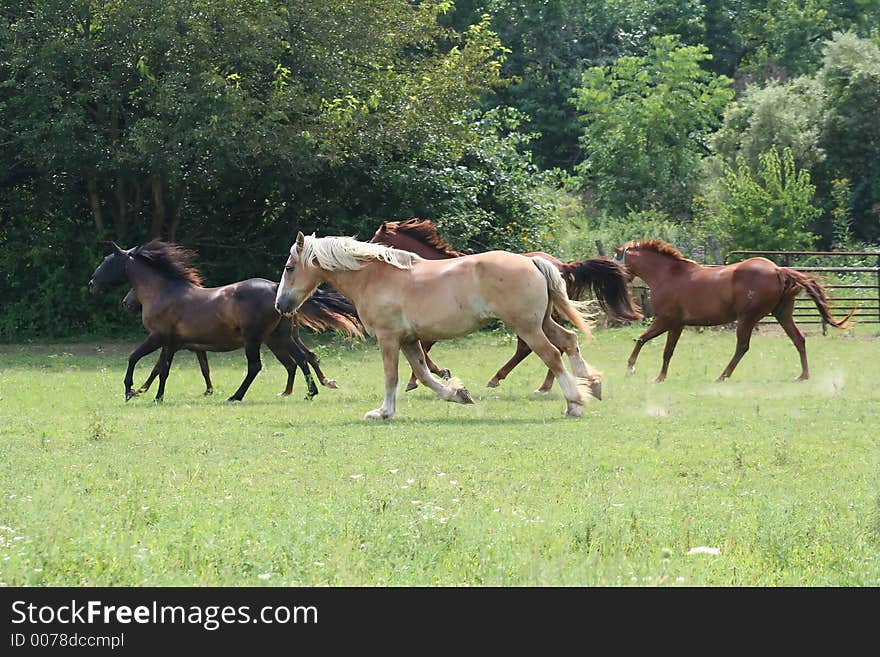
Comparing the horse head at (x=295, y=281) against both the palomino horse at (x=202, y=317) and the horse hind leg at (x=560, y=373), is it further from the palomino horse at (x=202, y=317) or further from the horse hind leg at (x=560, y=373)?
the horse hind leg at (x=560, y=373)

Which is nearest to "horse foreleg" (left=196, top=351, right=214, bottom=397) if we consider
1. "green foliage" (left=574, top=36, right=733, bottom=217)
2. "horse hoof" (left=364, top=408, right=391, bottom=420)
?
"horse hoof" (left=364, top=408, right=391, bottom=420)

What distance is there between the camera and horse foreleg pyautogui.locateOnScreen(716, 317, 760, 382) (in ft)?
55.0

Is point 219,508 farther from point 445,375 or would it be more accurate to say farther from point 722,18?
point 722,18

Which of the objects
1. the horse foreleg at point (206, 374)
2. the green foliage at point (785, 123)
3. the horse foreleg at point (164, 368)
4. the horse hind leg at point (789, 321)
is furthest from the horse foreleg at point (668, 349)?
the green foliage at point (785, 123)

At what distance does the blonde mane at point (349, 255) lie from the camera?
12711 millimetres

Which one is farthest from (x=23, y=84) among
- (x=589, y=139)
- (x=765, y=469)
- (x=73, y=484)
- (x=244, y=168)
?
(x=589, y=139)

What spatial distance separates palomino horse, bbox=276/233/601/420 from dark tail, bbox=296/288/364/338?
201cm

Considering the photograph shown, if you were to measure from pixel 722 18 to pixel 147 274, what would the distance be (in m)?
43.9

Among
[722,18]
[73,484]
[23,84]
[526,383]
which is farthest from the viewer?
[722,18]

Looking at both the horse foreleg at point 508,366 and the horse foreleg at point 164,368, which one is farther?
the horse foreleg at point 508,366

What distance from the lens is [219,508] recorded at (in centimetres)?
752

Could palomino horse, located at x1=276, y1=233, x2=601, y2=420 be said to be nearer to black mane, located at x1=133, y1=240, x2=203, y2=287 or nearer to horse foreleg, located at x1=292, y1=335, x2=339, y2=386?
horse foreleg, located at x1=292, y1=335, x2=339, y2=386

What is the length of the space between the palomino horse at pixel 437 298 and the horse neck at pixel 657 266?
5211 mm
